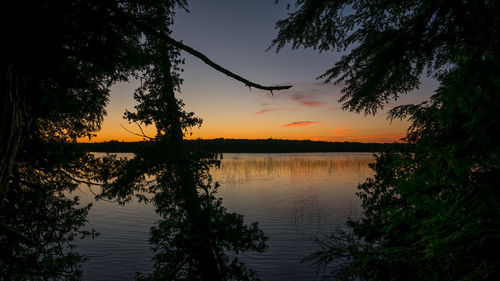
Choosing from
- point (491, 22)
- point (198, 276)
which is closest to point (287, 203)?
point (198, 276)

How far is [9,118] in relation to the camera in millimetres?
1219

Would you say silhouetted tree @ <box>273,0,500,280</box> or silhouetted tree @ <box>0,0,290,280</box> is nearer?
silhouetted tree @ <box>0,0,290,280</box>

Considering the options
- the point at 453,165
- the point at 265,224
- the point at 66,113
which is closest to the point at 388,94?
the point at 453,165

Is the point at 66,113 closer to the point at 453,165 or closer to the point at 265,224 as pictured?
the point at 453,165

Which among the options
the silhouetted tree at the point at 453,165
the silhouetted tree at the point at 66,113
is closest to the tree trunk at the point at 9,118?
the silhouetted tree at the point at 66,113

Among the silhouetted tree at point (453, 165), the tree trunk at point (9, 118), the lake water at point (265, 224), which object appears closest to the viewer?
the tree trunk at point (9, 118)

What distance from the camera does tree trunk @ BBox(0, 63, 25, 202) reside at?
120cm

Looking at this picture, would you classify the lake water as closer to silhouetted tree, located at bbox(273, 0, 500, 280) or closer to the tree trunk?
the tree trunk

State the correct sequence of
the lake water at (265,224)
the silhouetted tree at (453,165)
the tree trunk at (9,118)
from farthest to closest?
the lake water at (265,224), the silhouetted tree at (453,165), the tree trunk at (9,118)

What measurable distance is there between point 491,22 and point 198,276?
10.5 m

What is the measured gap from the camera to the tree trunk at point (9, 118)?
120cm

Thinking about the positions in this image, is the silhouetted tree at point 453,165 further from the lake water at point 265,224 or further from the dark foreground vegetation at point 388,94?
the lake water at point 265,224

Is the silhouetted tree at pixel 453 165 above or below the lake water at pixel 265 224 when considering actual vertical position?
above

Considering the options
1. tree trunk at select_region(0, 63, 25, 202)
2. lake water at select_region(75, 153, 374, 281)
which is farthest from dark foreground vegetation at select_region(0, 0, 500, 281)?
lake water at select_region(75, 153, 374, 281)
